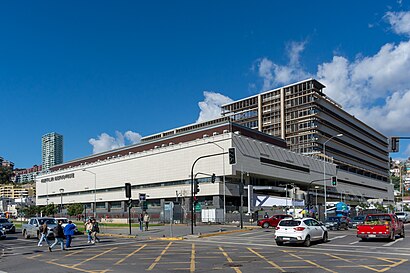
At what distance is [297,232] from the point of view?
25188 mm

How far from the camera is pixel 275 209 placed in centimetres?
7538

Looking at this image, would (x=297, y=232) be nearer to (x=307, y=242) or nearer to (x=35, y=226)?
(x=307, y=242)

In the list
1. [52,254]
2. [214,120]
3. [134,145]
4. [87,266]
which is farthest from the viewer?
[214,120]

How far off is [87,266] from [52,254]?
629cm

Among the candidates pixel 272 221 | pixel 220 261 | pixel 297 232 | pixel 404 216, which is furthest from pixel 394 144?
pixel 404 216

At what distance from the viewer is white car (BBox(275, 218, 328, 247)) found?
82.6 ft

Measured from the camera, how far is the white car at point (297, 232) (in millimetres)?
25172

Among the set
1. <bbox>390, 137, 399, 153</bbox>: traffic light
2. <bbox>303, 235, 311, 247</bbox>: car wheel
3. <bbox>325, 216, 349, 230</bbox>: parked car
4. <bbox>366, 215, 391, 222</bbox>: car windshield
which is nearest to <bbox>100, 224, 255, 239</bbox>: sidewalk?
<bbox>325, 216, 349, 230</bbox>: parked car

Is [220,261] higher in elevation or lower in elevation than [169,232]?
higher

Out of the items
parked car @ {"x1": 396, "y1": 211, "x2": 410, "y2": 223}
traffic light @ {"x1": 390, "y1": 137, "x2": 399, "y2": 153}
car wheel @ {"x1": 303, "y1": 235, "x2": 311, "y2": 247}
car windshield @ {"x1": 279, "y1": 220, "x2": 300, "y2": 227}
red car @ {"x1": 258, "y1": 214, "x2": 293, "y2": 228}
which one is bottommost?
parked car @ {"x1": 396, "y1": 211, "x2": 410, "y2": 223}

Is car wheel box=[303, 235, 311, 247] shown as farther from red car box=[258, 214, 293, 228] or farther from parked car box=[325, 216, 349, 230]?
red car box=[258, 214, 293, 228]

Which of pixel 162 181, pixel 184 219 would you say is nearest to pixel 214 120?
pixel 162 181

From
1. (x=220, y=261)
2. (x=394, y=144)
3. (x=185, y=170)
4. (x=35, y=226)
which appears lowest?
(x=220, y=261)

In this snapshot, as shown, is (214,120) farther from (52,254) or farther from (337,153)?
(52,254)
